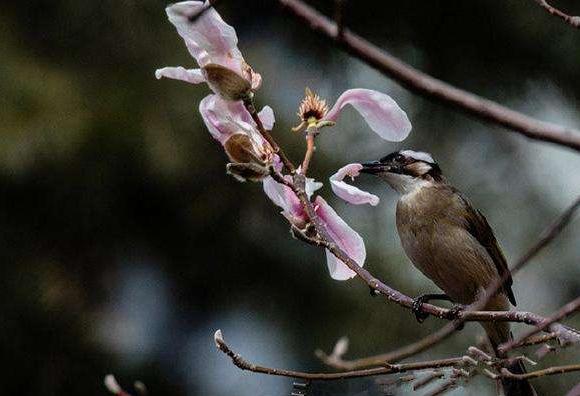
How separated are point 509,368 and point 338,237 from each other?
594mm

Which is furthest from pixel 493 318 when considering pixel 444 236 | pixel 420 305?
pixel 444 236

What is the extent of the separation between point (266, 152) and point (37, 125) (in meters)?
3.67

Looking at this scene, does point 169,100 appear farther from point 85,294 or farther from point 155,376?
point 155,376

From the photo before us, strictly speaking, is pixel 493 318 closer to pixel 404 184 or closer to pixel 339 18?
pixel 339 18

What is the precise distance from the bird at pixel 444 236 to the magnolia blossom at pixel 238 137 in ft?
2.31

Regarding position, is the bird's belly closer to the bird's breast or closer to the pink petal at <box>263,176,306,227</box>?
the bird's breast

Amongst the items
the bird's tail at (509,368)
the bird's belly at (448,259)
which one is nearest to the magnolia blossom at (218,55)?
the bird's tail at (509,368)

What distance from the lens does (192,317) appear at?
515cm

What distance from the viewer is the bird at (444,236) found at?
1.83 m

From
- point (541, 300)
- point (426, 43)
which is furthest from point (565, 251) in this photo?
point (426, 43)

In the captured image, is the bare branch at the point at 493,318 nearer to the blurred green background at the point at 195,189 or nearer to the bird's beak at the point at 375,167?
the bird's beak at the point at 375,167

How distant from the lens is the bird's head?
193 cm

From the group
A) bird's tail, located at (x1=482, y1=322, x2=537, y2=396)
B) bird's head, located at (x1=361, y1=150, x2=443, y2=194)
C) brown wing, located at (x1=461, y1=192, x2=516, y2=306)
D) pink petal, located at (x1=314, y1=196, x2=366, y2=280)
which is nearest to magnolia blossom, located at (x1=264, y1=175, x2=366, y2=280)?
pink petal, located at (x1=314, y1=196, x2=366, y2=280)

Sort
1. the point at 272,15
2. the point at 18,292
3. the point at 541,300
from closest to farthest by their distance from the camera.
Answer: the point at 541,300 < the point at 18,292 < the point at 272,15
